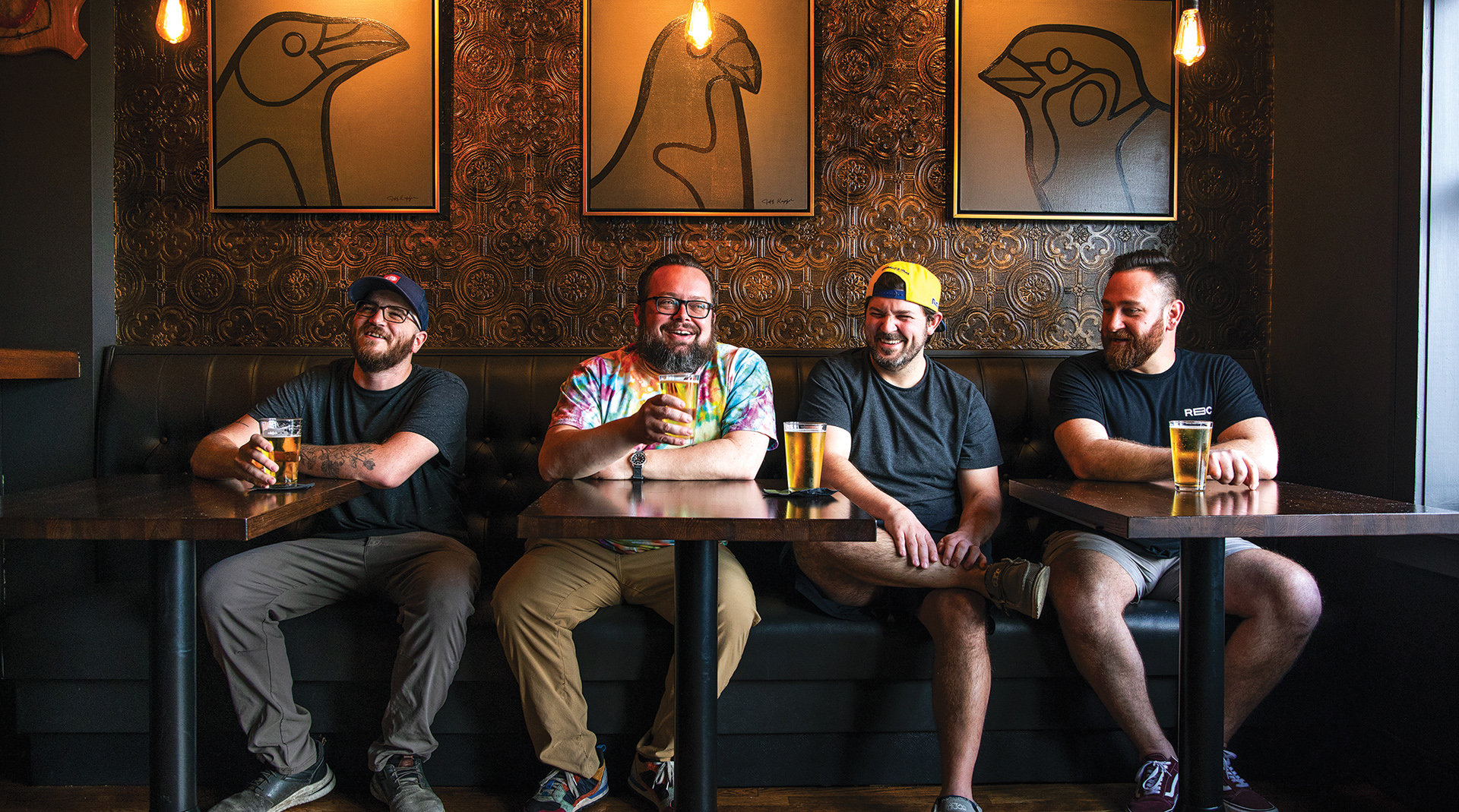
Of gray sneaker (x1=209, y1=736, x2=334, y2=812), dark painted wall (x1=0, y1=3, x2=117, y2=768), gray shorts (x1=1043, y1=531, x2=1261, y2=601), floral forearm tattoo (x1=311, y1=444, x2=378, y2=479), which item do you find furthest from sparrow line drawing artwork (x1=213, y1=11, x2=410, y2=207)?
gray shorts (x1=1043, y1=531, x2=1261, y2=601)

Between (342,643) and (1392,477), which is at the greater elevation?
(1392,477)

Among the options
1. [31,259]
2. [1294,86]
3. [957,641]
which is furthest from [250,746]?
[1294,86]

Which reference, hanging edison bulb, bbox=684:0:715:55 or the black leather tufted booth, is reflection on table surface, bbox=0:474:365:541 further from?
hanging edison bulb, bbox=684:0:715:55

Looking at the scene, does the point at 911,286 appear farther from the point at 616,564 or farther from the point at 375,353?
the point at 375,353

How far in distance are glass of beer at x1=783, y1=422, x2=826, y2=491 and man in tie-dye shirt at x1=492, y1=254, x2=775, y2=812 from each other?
24cm

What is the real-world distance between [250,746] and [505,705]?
0.55m

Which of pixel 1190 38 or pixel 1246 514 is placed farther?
pixel 1190 38

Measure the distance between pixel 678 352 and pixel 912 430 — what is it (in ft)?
2.14

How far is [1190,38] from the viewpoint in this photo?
218 cm

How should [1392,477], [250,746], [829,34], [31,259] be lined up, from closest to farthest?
[250,746], [1392,477], [31,259], [829,34]

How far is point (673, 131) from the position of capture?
9.00 feet

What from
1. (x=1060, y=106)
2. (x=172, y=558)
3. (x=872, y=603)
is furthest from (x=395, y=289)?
(x=1060, y=106)

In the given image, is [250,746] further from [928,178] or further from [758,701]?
[928,178]

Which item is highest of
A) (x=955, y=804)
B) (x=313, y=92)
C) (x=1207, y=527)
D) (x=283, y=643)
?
(x=313, y=92)
